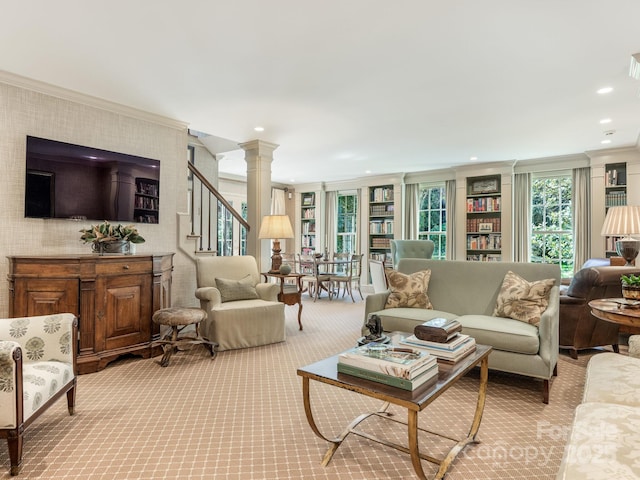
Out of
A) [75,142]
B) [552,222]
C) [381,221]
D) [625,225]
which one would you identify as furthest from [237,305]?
[552,222]

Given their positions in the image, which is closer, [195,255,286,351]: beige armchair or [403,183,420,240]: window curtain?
[195,255,286,351]: beige armchair

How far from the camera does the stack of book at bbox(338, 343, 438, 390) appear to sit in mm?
1621

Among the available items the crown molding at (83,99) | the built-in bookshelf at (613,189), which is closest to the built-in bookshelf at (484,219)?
the built-in bookshelf at (613,189)

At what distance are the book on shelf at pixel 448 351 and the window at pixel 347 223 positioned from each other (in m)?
6.68

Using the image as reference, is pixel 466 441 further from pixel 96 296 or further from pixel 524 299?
pixel 96 296

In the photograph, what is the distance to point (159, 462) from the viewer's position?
187 cm

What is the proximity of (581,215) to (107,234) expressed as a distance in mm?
6820

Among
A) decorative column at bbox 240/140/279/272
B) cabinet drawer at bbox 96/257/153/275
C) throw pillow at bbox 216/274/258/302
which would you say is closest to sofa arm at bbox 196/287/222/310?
throw pillow at bbox 216/274/258/302

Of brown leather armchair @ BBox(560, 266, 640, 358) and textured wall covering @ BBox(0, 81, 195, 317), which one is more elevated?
textured wall covering @ BBox(0, 81, 195, 317)

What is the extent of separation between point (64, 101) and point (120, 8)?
5.70ft

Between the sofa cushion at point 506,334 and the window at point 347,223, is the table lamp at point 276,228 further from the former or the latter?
the window at point 347,223

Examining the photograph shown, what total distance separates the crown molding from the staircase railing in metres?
0.56

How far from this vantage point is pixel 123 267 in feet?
10.9

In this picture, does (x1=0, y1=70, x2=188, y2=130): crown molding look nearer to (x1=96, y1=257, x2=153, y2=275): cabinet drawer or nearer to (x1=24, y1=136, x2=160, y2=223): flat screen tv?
(x1=24, y1=136, x2=160, y2=223): flat screen tv
